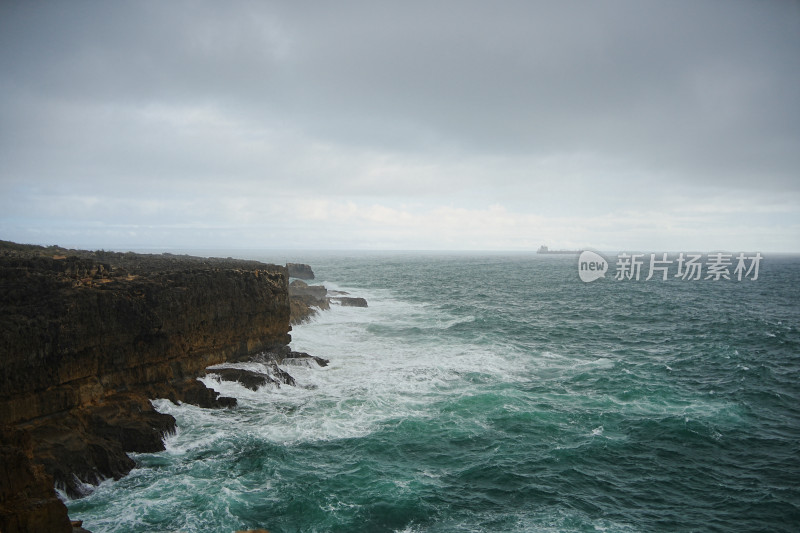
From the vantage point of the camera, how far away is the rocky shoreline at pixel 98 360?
15.2 metres

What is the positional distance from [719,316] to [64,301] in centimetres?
5901

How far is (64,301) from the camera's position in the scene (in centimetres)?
1930

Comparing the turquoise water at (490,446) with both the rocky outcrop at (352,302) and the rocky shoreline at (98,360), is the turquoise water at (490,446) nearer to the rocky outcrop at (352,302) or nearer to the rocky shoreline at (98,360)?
the rocky shoreline at (98,360)

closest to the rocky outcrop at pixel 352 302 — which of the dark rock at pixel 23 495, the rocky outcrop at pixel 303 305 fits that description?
the rocky outcrop at pixel 303 305

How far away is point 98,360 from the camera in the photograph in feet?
65.7

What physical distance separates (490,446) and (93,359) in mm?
17428

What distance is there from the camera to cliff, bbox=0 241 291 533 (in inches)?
596

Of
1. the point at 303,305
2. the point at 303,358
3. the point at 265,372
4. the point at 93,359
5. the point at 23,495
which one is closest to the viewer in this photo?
the point at 23,495

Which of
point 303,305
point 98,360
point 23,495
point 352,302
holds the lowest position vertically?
point 23,495

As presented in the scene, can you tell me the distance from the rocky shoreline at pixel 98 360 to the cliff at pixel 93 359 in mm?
39

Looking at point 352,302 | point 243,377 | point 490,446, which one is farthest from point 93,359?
point 352,302

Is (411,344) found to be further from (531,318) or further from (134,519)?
(134,519)

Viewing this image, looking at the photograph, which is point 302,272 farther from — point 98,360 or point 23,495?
point 23,495

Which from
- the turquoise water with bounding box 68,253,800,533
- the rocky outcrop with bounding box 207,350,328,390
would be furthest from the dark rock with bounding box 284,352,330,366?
the turquoise water with bounding box 68,253,800,533
